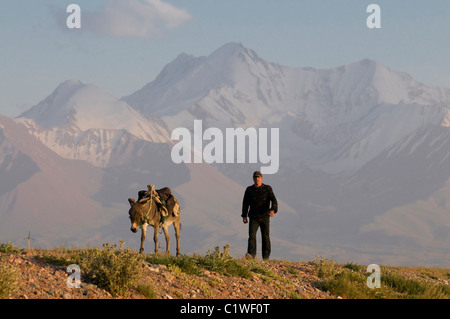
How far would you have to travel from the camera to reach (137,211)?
925 inches

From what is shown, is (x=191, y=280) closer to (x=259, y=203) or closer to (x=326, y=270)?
(x=326, y=270)

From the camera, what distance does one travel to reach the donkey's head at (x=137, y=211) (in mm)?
23000

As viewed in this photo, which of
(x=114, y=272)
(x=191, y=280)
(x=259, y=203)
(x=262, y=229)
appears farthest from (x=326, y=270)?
(x=114, y=272)

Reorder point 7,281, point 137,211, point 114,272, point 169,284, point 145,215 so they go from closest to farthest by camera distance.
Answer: point 7,281 → point 114,272 → point 169,284 → point 137,211 → point 145,215

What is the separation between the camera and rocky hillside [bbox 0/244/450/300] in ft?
50.2

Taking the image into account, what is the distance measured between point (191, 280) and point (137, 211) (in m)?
6.36

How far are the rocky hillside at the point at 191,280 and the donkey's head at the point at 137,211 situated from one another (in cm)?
225

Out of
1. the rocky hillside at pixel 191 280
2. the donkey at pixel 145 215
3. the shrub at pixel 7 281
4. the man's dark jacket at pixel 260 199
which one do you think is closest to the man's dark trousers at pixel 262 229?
the man's dark jacket at pixel 260 199

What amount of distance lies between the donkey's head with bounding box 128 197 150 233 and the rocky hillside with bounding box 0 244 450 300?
225cm

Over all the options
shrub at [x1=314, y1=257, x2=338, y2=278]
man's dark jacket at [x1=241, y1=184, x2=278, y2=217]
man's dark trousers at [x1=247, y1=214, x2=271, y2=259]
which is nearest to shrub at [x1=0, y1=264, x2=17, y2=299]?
shrub at [x1=314, y1=257, x2=338, y2=278]

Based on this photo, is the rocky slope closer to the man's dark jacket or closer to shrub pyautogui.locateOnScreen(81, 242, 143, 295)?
shrub pyautogui.locateOnScreen(81, 242, 143, 295)

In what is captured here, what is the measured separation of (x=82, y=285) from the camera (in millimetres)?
15555

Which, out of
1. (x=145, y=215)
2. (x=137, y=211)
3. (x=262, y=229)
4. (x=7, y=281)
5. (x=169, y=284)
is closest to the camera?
(x=7, y=281)

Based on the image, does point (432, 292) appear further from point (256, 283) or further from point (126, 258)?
point (126, 258)
